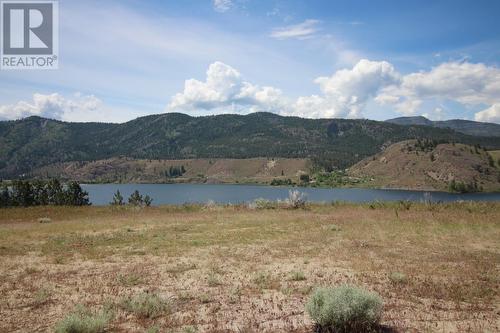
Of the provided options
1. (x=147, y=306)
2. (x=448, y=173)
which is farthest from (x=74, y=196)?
(x=448, y=173)

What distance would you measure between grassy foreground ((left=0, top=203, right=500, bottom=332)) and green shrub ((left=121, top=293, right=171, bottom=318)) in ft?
0.12

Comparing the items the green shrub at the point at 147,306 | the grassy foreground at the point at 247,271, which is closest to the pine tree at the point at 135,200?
the grassy foreground at the point at 247,271

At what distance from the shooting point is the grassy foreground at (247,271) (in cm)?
879

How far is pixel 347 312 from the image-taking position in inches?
298

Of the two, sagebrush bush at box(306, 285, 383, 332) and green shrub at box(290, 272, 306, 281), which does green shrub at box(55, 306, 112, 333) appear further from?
green shrub at box(290, 272, 306, 281)

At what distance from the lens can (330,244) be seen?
59.9ft

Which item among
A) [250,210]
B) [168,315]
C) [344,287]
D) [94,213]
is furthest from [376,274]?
[94,213]

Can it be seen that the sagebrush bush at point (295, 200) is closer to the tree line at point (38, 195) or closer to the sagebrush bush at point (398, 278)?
the sagebrush bush at point (398, 278)

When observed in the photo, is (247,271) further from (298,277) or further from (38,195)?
(38,195)

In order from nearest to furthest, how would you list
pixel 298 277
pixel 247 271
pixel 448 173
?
pixel 298 277, pixel 247 271, pixel 448 173

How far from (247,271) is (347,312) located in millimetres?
6071

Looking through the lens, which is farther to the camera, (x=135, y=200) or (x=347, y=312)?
(x=135, y=200)

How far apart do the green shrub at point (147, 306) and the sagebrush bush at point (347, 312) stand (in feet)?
11.4

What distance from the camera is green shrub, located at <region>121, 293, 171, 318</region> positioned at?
8.98 metres
